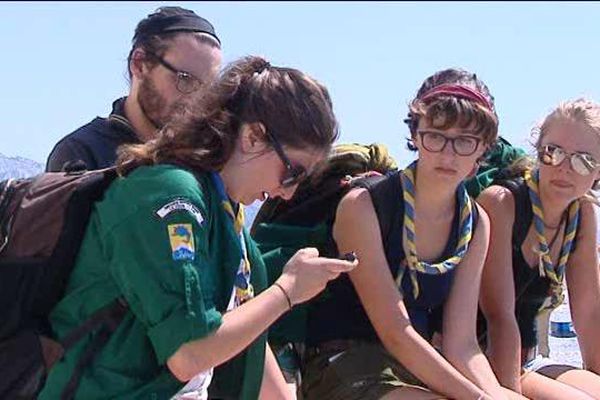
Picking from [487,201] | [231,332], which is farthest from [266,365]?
[487,201]

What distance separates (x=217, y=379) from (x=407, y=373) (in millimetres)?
717

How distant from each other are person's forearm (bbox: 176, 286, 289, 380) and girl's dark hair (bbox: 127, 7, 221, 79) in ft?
4.00

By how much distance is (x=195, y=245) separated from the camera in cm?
200

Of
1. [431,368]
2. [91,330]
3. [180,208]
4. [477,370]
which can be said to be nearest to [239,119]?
[180,208]

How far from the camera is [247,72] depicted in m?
2.22

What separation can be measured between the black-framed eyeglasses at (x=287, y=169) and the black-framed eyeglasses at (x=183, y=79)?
36.5 inches

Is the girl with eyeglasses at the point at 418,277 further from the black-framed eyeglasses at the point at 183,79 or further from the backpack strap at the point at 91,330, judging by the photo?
the backpack strap at the point at 91,330

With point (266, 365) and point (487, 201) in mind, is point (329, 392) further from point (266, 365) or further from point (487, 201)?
point (487, 201)

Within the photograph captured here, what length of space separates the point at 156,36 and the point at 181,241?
126 cm

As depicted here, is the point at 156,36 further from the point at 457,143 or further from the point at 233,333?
the point at 233,333

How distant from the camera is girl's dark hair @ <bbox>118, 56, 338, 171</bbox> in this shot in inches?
83.6

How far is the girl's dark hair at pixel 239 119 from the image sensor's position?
212 cm

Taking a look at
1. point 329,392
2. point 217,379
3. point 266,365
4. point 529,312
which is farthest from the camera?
point 529,312

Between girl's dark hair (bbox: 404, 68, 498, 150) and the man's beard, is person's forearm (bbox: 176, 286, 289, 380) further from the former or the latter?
the man's beard
